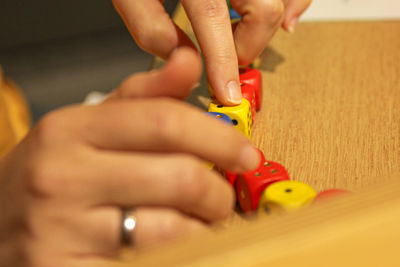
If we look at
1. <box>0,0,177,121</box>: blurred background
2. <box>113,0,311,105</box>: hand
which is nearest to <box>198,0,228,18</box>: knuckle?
<box>113,0,311,105</box>: hand

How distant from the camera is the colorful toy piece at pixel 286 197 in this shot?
0.45 metres

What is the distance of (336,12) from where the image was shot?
0.95 metres

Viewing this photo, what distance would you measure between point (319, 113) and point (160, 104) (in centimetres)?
38

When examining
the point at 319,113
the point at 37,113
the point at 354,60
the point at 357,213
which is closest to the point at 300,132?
the point at 319,113

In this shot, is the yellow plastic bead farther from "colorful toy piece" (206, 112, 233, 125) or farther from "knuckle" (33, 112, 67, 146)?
"knuckle" (33, 112, 67, 146)

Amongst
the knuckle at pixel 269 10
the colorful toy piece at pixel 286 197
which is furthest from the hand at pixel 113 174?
the knuckle at pixel 269 10

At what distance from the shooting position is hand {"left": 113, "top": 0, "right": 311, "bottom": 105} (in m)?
0.63

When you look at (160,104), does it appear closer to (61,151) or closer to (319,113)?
(61,151)

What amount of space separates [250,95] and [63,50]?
6.21 ft

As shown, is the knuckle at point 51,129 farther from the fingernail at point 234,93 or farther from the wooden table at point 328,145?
the fingernail at point 234,93

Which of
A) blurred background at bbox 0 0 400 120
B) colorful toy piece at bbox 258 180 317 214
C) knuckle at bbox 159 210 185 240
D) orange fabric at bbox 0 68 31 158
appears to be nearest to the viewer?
knuckle at bbox 159 210 185 240

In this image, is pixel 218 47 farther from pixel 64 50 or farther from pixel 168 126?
pixel 64 50

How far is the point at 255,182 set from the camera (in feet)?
1.62

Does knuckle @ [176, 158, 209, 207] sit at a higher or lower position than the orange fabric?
higher
